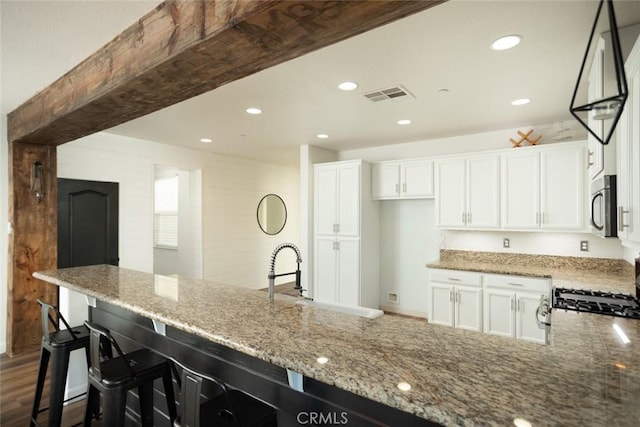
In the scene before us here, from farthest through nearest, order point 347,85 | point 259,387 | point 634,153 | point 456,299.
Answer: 1. point 456,299
2. point 347,85
3. point 634,153
4. point 259,387

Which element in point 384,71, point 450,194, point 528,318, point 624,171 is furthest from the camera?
point 450,194

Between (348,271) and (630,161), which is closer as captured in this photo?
(630,161)

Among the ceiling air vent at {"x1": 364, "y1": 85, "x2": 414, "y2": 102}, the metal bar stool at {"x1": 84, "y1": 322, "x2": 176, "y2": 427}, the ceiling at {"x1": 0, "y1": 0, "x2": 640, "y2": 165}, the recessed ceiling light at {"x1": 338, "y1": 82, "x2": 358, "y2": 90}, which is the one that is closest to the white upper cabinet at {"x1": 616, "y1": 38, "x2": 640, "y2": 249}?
the ceiling at {"x1": 0, "y1": 0, "x2": 640, "y2": 165}

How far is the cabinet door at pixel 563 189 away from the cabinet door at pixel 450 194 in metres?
0.84

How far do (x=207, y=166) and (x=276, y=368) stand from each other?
5.00 m

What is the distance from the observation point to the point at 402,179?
472cm

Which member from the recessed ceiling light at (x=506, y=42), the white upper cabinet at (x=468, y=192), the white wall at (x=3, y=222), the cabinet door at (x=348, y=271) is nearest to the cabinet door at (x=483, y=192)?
the white upper cabinet at (x=468, y=192)

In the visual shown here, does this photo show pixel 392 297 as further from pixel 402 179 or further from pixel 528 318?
pixel 528 318

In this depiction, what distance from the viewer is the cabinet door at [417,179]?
4488 millimetres

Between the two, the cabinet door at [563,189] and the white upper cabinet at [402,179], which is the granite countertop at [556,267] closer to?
the cabinet door at [563,189]

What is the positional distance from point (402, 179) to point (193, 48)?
3.63m

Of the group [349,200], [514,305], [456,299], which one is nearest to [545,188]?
[514,305]

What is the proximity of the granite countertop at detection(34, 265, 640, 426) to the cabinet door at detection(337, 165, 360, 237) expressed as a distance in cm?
293

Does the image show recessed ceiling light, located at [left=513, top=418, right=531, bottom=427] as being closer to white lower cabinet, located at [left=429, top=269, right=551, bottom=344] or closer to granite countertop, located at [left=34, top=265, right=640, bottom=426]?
granite countertop, located at [left=34, top=265, right=640, bottom=426]
